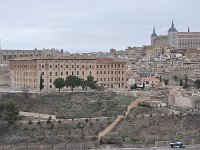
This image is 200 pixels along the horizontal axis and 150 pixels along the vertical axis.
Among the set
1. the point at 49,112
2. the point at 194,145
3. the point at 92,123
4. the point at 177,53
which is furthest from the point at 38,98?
the point at 177,53

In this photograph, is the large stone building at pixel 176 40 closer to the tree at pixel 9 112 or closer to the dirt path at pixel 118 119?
the dirt path at pixel 118 119

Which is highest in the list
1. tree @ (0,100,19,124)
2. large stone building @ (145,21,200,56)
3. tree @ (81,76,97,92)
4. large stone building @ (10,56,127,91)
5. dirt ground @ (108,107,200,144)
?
large stone building @ (145,21,200,56)

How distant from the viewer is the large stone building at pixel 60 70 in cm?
6144

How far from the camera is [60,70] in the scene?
62.1m

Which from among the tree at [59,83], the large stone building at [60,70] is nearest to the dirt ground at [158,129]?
the tree at [59,83]

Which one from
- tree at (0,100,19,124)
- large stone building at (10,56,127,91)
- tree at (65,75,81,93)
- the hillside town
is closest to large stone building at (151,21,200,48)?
the hillside town

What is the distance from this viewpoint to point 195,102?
50500 mm

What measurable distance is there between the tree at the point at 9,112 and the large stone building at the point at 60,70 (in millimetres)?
14793

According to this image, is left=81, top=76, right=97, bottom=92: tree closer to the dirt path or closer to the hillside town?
the hillside town

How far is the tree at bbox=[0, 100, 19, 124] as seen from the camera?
1705 inches

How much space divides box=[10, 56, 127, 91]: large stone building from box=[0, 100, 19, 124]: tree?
14793 millimetres

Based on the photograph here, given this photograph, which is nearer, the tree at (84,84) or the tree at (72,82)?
the tree at (72,82)

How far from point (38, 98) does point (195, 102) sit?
12627mm

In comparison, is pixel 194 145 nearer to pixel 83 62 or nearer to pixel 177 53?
pixel 83 62
